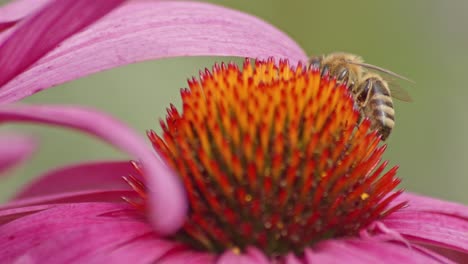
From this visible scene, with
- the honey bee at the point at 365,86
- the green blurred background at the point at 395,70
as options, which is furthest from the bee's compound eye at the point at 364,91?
the green blurred background at the point at 395,70

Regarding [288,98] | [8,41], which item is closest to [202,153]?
[288,98]

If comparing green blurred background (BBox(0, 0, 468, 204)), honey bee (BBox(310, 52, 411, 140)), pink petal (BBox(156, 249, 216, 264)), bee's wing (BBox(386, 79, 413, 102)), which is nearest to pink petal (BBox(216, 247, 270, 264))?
pink petal (BBox(156, 249, 216, 264))

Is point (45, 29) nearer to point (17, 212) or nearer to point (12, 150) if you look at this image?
point (17, 212)

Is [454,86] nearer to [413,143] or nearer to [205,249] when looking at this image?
[413,143]

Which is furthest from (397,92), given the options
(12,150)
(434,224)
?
(12,150)

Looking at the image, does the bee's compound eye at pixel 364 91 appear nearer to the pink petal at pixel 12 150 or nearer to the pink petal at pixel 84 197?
the pink petal at pixel 84 197
